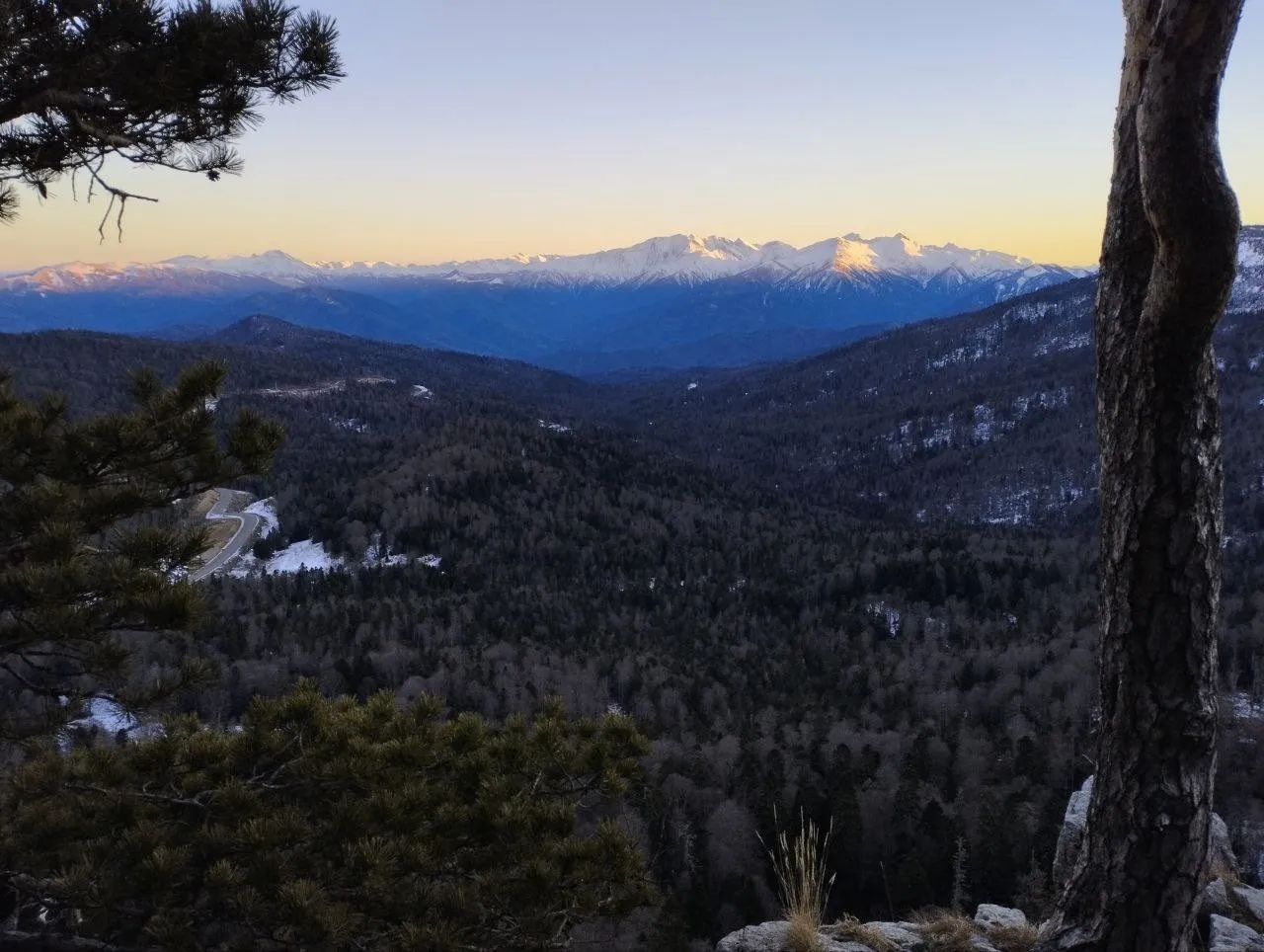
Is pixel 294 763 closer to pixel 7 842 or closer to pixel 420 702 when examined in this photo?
pixel 420 702

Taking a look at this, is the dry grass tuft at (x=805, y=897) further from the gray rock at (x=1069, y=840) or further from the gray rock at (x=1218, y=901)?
the gray rock at (x=1218, y=901)

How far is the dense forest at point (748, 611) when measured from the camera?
1446 inches

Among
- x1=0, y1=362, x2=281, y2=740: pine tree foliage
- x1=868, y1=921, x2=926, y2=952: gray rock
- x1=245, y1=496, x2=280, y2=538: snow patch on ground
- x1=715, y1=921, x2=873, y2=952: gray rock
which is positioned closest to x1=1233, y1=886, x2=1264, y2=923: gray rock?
x1=868, y1=921, x2=926, y2=952: gray rock

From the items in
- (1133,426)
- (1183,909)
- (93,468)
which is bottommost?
(1183,909)

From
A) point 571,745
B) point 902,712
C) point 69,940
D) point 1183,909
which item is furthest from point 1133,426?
point 902,712

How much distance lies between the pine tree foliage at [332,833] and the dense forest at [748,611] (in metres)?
1.16

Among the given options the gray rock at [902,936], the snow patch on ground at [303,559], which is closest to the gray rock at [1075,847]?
the gray rock at [902,936]

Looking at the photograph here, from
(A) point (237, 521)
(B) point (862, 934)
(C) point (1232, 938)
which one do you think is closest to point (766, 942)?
(B) point (862, 934)

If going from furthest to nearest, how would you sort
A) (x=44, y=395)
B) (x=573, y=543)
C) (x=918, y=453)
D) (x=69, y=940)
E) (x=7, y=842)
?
1. (x=918, y=453)
2. (x=573, y=543)
3. (x=44, y=395)
4. (x=7, y=842)
5. (x=69, y=940)

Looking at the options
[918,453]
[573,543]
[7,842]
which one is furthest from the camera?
[918,453]

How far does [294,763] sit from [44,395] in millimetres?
3508

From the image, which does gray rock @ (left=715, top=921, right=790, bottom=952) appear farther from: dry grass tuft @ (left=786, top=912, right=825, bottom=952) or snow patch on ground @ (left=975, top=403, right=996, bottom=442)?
snow patch on ground @ (left=975, top=403, right=996, bottom=442)

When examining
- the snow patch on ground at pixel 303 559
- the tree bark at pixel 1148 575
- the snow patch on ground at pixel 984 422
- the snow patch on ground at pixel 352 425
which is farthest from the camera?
the snow patch on ground at pixel 984 422

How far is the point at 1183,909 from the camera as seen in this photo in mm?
3252
